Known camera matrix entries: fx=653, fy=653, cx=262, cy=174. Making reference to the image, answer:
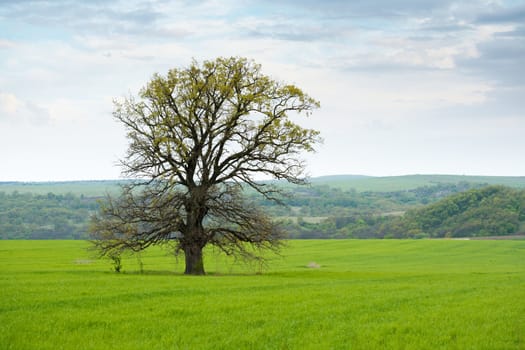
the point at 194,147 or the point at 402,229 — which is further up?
the point at 194,147

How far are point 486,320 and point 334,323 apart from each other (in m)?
4.11

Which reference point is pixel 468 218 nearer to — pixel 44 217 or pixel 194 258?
pixel 44 217

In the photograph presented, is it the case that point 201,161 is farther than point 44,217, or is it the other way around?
point 44,217

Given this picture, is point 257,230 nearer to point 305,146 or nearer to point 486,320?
point 305,146

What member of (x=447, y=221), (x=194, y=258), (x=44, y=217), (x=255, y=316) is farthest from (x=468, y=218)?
(x=255, y=316)

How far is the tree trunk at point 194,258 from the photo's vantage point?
3925 centimetres

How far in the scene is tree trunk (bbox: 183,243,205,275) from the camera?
129 ft

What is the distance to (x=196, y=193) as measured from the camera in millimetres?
37719

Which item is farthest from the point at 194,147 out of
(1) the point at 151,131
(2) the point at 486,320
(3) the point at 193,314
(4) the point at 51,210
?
(4) the point at 51,210

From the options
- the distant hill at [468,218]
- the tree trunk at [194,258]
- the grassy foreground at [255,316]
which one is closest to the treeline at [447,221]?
the distant hill at [468,218]

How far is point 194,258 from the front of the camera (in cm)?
3941

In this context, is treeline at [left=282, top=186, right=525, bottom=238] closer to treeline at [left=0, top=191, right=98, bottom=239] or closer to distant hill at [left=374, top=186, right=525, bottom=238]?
distant hill at [left=374, top=186, right=525, bottom=238]

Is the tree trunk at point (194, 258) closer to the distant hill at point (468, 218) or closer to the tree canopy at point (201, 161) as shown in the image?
the tree canopy at point (201, 161)

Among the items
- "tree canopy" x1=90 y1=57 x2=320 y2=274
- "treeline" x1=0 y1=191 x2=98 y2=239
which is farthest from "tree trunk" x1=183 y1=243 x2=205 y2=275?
"treeline" x1=0 y1=191 x2=98 y2=239
